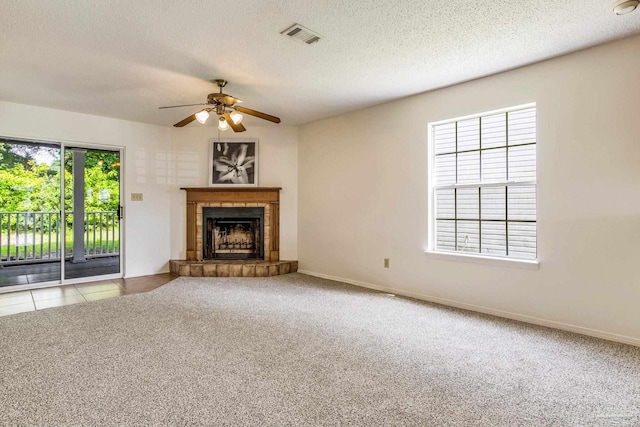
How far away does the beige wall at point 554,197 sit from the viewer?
278 cm

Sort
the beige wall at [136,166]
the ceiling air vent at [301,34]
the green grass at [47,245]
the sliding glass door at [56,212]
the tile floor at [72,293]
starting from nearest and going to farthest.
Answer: the ceiling air vent at [301,34] → the tile floor at [72,293] → the beige wall at [136,166] → the sliding glass door at [56,212] → the green grass at [47,245]

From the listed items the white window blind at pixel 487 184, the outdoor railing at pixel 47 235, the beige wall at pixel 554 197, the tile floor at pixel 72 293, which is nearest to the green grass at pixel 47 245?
the outdoor railing at pixel 47 235

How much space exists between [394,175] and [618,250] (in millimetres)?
2285

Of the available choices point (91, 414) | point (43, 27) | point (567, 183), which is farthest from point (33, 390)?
point (567, 183)

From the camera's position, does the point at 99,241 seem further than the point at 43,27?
Yes

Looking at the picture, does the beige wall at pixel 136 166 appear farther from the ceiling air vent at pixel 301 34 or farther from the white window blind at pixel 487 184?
the white window blind at pixel 487 184

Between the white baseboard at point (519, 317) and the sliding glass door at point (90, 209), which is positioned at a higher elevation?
the sliding glass door at point (90, 209)

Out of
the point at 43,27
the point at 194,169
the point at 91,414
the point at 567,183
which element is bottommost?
the point at 91,414

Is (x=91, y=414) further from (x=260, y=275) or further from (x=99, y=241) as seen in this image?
(x=99, y=241)

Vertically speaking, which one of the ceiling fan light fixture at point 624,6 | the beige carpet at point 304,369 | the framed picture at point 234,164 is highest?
the ceiling fan light fixture at point 624,6

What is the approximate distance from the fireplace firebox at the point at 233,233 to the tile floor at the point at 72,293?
32.9 inches

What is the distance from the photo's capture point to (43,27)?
2559mm

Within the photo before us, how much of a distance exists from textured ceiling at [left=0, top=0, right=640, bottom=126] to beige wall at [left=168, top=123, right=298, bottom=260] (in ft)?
5.08

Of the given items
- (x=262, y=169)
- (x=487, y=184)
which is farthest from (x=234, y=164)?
(x=487, y=184)
